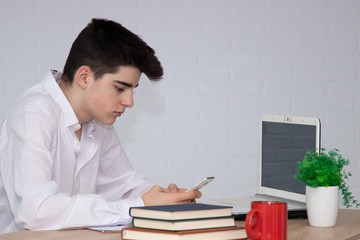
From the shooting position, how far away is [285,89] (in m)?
3.29

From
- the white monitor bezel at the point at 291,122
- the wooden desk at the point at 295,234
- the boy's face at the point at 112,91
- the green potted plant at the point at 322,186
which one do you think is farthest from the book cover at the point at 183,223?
the boy's face at the point at 112,91

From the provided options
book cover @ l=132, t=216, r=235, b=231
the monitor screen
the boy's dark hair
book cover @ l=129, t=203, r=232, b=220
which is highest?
the boy's dark hair

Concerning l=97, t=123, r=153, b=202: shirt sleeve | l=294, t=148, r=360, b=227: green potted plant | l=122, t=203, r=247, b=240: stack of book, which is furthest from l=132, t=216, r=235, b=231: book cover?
l=97, t=123, r=153, b=202: shirt sleeve

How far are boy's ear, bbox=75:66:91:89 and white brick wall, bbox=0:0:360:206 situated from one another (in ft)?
3.90

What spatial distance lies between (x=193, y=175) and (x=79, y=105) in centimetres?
133

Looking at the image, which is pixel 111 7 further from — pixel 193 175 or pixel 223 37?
pixel 193 175

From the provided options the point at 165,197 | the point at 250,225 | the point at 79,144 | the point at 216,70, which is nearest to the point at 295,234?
the point at 250,225

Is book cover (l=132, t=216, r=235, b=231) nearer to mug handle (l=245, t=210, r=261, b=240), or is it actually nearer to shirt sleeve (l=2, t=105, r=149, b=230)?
mug handle (l=245, t=210, r=261, b=240)

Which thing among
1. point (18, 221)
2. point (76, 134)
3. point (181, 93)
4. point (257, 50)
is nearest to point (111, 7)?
point (181, 93)

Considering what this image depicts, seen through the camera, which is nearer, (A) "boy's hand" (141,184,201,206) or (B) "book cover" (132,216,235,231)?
(B) "book cover" (132,216,235,231)

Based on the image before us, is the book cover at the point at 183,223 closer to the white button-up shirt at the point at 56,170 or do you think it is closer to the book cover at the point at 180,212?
the book cover at the point at 180,212

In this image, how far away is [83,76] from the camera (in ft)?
6.73

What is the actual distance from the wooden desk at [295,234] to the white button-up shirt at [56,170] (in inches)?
2.3

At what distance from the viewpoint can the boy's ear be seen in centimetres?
203
